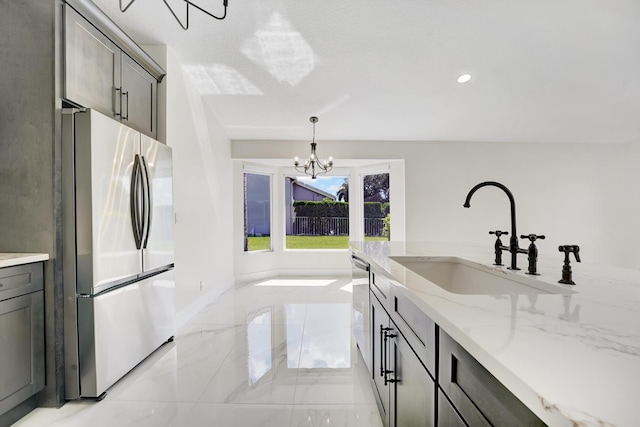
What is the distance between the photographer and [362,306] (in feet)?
7.07

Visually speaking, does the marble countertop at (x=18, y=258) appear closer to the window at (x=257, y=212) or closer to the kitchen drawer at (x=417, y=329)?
the kitchen drawer at (x=417, y=329)

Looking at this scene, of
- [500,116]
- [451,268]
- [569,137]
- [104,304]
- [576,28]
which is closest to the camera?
[451,268]

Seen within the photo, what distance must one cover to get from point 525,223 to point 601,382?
228 inches

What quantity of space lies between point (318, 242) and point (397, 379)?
498 centimetres

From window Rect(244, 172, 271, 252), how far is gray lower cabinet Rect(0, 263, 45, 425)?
385cm

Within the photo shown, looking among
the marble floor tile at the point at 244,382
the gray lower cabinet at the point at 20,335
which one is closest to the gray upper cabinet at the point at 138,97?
the gray lower cabinet at the point at 20,335

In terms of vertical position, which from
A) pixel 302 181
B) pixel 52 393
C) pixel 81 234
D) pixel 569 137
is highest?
pixel 569 137

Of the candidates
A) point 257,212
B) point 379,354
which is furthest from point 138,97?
point 257,212

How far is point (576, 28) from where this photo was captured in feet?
9.62

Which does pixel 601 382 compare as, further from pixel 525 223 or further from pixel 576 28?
pixel 525 223

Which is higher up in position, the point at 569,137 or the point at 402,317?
the point at 569,137

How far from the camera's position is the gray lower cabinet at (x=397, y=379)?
959mm

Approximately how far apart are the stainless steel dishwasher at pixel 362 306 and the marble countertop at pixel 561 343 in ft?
3.32

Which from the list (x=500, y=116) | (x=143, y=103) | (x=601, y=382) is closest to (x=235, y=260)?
(x=143, y=103)
